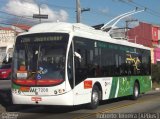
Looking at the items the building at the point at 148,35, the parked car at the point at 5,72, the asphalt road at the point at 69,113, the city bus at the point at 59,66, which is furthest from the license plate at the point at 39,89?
the building at the point at 148,35

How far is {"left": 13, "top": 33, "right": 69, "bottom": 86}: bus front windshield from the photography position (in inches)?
600

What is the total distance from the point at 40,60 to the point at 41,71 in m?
0.40

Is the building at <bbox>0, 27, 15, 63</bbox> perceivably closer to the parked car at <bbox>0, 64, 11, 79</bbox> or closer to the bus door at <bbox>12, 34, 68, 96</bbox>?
the parked car at <bbox>0, 64, 11, 79</bbox>

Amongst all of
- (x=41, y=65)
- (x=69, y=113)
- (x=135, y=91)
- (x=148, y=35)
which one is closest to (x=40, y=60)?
(x=41, y=65)

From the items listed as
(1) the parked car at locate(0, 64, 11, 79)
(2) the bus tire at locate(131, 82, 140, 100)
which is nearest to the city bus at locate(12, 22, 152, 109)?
(2) the bus tire at locate(131, 82, 140, 100)

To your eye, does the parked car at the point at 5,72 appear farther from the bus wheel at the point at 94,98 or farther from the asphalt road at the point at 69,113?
the bus wheel at the point at 94,98

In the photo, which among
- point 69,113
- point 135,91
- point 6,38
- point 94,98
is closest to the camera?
point 69,113

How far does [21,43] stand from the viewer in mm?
16156

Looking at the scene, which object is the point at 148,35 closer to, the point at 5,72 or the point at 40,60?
the point at 5,72

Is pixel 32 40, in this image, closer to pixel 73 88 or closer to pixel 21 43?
pixel 21 43

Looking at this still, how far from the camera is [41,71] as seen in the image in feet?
50.4

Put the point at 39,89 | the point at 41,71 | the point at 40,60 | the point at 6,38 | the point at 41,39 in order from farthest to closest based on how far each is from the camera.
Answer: the point at 6,38, the point at 41,39, the point at 40,60, the point at 41,71, the point at 39,89

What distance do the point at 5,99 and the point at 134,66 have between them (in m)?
7.18

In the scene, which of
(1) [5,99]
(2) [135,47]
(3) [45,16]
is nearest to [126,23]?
(3) [45,16]
